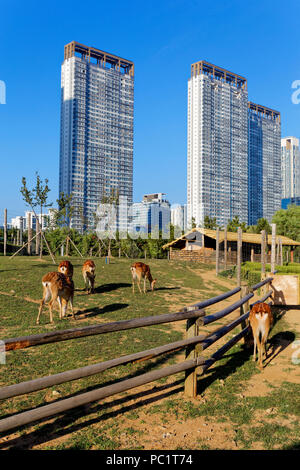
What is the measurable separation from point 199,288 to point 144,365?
470 inches

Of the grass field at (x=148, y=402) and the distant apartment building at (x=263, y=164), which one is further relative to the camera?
the distant apartment building at (x=263, y=164)

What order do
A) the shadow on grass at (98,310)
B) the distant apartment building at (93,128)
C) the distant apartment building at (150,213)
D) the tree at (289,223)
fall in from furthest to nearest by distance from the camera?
the distant apartment building at (150,213)
the distant apartment building at (93,128)
the tree at (289,223)
the shadow on grass at (98,310)

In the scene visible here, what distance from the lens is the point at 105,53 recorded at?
129250mm

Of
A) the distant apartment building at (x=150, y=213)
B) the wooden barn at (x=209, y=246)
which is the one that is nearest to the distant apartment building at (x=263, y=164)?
the distant apartment building at (x=150, y=213)

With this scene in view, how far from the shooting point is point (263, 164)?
518 feet

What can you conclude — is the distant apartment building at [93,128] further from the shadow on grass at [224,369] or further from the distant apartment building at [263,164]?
the shadow on grass at [224,369]

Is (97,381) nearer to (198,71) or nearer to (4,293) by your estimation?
(4,293)

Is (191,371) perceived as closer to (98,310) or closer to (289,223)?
(98,310)

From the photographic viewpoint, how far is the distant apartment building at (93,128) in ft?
388

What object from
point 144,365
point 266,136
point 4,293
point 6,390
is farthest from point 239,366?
point 266,136

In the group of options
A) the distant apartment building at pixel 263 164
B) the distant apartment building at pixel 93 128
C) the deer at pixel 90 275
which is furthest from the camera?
the distant apartment building at pixel 263 164

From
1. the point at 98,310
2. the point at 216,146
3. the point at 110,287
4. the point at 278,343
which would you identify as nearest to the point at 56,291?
the point at 98,310

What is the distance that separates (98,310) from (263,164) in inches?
6268

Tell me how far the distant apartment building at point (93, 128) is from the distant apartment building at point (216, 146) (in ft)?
78.3
